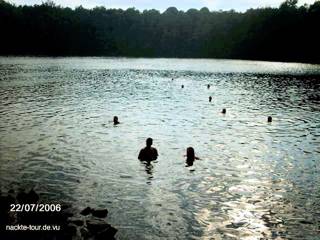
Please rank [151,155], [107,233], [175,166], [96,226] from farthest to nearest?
[151,155] < [175,166] < [96,226] < [107,233]

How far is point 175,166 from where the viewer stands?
23500 millimetres

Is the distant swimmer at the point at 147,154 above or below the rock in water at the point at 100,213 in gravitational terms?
above

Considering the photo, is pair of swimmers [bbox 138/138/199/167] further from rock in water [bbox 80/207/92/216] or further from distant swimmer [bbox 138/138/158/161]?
rock in water [bbox 80/207/92/216]

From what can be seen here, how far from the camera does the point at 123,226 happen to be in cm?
1511

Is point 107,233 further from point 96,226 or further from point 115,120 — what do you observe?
point 115,120

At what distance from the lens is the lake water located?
1595 centimetres

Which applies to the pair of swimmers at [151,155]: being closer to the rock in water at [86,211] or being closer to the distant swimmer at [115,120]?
the rock in water at [86,211]

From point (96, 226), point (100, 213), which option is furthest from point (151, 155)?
point (96, 226)

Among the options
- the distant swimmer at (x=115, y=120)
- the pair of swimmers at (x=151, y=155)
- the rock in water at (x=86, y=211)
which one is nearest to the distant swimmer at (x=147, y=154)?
the pair of swimmers at (x=151, y=155)

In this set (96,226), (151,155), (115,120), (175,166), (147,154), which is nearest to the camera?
(96,226)

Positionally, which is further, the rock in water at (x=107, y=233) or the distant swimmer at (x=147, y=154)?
the distant swimmer at (x=147, y=154)

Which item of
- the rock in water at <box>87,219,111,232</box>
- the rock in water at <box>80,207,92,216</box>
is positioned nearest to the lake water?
the rock in water at <box>87,219,111,232</box>

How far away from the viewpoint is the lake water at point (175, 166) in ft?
52.3

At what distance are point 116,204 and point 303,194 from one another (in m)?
9.51
